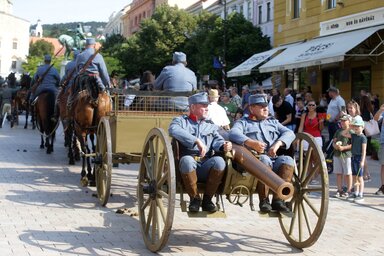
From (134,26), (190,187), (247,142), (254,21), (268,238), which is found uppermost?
(134,26)

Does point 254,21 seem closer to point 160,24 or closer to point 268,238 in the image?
point 160,24

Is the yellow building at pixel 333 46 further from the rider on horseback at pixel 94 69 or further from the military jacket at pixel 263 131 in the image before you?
the military jacket at pixel 263 131

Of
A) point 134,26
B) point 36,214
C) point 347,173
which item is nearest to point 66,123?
point 36,214

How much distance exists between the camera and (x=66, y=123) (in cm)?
1254

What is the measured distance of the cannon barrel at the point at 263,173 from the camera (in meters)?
6.09

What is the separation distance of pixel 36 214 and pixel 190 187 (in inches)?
115

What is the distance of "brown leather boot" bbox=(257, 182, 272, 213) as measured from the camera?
664 centimetres

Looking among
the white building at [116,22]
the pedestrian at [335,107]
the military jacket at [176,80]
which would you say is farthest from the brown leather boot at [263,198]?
the white building at [116,22]

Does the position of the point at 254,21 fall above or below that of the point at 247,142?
above

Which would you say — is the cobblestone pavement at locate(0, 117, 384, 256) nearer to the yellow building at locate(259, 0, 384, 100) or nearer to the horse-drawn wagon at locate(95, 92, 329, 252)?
the horse-drawn wagon at locate(95, 92, 329, 252)

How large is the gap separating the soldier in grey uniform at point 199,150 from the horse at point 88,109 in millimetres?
4141

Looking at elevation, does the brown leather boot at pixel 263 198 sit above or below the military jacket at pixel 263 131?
below

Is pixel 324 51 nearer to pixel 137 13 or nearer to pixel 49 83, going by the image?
pixel 49 83

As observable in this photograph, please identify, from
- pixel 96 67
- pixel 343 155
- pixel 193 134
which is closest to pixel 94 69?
pixel 96 67
